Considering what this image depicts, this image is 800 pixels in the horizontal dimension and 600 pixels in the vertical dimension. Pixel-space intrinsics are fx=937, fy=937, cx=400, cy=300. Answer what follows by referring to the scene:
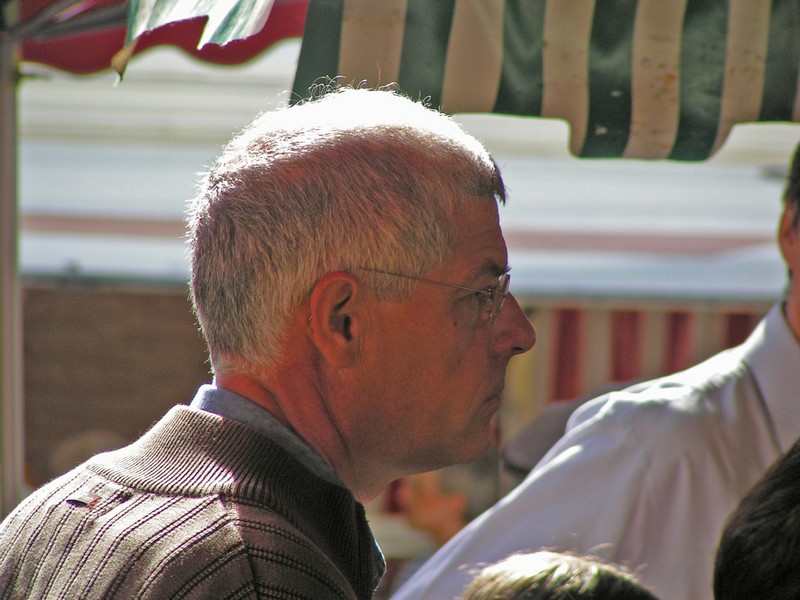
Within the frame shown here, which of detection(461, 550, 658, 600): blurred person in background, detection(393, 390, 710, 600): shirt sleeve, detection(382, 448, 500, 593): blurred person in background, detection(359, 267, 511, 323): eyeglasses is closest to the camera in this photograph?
detection(461, 550, 658, 600): blurred person in background

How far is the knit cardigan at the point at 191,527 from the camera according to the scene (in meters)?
1.01

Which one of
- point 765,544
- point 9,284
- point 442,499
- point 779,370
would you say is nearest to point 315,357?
point 765,544

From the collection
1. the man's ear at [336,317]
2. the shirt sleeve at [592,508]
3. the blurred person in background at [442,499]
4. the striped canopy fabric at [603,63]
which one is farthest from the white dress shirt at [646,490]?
the blurred person in background at [442,499]

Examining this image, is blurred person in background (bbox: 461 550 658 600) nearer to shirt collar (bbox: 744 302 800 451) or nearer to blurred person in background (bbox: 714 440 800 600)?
blurred person in background (bbox: 714 440 800 600)

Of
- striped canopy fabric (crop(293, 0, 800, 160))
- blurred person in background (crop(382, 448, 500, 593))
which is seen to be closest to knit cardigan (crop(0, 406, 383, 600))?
striped canopy fabric (crop(293, 0, 800, 160))

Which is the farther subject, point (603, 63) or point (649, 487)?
point (603, 63)

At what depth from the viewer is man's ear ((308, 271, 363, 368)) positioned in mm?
→ 1220

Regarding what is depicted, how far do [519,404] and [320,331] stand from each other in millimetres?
4613

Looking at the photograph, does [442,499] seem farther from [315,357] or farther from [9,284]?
[315,357]

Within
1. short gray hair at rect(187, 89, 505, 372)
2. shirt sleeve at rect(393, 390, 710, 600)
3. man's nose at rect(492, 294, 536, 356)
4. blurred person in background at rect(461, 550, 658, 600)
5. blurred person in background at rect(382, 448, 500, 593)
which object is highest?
short gray hair at rect(187, 89, 505, 372)

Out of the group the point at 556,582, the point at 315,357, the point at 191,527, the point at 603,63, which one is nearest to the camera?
the point at 191,527

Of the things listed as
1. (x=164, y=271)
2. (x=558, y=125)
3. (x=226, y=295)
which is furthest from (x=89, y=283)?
(x=226, y=295)

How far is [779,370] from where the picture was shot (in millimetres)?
1949

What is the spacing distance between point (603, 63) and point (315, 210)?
0.96 meters
